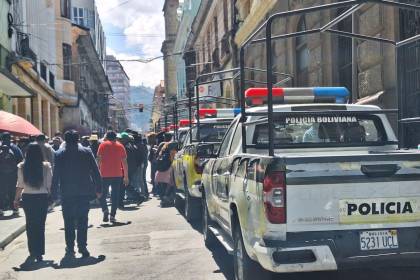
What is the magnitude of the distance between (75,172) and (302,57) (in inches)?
456

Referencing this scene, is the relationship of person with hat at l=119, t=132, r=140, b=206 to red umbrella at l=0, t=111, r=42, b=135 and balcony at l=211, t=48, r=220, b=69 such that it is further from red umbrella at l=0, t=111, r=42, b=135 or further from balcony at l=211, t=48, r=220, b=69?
balcony at l=211, t=48, r=220, b=69

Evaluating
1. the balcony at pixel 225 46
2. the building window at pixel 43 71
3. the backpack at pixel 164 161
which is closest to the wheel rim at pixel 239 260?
the backpack at pixel 164 161

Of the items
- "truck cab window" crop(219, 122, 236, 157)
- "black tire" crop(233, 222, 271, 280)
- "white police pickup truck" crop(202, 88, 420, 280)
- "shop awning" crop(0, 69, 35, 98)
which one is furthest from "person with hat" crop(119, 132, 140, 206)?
"white police pickup truck" crop(202, 88, 420, 280)

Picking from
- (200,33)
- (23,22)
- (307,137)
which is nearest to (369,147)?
(307,137)

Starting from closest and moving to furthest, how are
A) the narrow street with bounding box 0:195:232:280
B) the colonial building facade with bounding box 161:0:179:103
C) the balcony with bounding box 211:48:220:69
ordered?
1. the narrow street with bounding box 0:195:232:280
2. the balcony with bounding box 211:48:220:69
3. the colonial building facade with bounding box 161:0:179:103

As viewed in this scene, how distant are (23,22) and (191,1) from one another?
25425mm

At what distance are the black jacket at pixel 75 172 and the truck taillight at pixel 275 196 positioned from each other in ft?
12.9

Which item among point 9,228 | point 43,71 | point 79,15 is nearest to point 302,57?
point 9,228

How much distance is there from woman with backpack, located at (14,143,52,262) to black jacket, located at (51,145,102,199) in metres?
0.22

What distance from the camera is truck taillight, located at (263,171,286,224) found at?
4270mm

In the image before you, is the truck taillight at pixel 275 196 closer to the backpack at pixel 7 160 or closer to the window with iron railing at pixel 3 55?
the backpack at pixel 7 160

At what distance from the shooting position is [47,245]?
8.88 m

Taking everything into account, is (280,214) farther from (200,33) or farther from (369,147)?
(200,33)

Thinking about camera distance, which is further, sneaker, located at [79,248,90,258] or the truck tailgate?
sneaker, located at [79,248,90,258]
